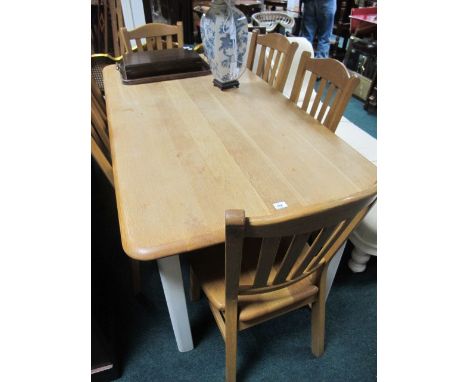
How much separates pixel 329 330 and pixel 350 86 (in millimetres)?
978

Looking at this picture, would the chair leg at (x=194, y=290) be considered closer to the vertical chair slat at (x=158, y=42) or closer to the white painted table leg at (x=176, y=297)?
the white painted table leg at (x=176, y=297)

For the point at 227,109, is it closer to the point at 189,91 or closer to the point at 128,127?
the point at 189,91

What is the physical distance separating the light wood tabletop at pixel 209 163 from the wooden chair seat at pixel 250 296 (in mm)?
264

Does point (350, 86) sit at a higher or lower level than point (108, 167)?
higher

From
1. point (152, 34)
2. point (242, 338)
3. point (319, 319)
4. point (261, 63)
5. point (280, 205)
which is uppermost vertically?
point (152, 34)

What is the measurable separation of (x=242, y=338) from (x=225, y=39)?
125cm

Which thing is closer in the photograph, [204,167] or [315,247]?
[315,247]

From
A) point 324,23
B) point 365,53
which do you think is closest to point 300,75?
point 365,53

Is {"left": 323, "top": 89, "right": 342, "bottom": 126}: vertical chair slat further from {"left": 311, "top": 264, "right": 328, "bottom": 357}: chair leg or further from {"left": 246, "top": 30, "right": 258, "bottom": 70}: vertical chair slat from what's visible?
{"left": 246, "top": 30, "right": 258, "bottom": 70}: vertical chair slat

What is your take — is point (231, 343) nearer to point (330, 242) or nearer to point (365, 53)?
point (330, 242)

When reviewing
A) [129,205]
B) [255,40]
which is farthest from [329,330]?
[255,40]

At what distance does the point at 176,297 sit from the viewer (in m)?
0.97

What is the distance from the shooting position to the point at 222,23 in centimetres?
132

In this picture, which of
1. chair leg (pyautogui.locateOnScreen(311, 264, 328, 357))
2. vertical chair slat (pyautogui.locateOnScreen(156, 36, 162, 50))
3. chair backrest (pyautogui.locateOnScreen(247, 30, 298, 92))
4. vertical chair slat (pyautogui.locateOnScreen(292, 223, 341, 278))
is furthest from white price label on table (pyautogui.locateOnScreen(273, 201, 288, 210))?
vertical chair slat (pyautogui.locateOnScreen(156, 36, 162, 50))
